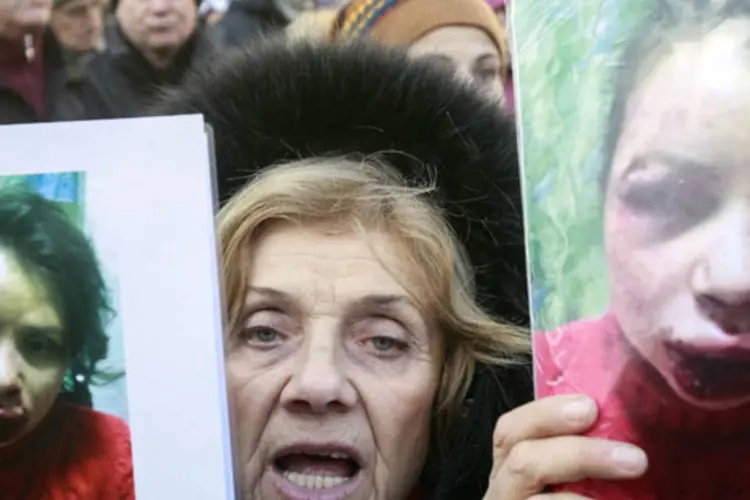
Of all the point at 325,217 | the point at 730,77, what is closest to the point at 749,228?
the point at 730,77

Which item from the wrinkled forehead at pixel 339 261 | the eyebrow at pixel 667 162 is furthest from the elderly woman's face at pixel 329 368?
the eyebrow at pixel 667 162

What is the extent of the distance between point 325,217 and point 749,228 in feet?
0.56

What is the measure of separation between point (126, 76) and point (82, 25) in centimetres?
3

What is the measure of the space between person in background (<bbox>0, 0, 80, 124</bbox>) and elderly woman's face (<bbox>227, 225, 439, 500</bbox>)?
0.39 feet

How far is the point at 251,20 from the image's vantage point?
1.20ft

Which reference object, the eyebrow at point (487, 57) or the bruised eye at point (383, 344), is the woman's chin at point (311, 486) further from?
Result: the eyebrow at point (487, 57)

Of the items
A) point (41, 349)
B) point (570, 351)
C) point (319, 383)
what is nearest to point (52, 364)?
point (41, 349)

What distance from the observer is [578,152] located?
33cm

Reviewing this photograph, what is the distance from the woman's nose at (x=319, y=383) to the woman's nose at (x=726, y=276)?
15cm

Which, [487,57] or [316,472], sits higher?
[487,57]

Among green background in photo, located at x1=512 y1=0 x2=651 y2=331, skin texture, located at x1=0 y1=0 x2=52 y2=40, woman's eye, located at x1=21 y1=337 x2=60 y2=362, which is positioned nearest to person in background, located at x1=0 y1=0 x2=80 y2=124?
skin texture, located at x1=0 y1=0 x2=52 y2=40

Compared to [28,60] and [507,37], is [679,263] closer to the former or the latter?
[507,37]

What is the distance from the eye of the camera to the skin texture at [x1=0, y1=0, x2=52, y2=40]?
37 centimetres

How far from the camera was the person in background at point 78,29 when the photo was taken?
1.21 feet
